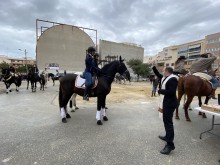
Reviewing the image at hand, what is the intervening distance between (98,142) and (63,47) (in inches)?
1741

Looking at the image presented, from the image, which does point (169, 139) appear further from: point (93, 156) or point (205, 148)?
point (93, 156)

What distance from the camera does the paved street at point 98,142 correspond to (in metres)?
2.61

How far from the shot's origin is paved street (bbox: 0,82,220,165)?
2613 millimetres

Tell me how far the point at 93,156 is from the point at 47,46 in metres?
43.7

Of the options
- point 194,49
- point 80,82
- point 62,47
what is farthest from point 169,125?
point 194,49

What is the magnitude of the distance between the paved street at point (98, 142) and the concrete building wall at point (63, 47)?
39.7m

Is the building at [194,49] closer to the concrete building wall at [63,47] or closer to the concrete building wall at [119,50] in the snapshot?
the concrete building wall at [119,50]

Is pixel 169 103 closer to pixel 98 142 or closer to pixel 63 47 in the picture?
pixel 98 142

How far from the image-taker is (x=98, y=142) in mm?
3268

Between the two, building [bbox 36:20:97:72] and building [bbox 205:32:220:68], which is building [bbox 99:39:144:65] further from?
building [bbox 205:32:220:68]

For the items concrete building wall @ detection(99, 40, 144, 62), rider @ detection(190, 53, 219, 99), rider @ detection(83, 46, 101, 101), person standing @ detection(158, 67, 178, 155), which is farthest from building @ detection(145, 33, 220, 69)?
person standing @ detection(158, 67, 178, 155)

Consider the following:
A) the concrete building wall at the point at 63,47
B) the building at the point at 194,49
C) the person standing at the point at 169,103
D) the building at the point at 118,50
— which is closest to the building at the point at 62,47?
the concrete building wall at the point at 63,47

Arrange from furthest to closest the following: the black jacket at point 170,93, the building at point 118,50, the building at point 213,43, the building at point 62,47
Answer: the building at point 118,50
the building at point 213,43
the building at point 62,47
the black jacket at point 170,93

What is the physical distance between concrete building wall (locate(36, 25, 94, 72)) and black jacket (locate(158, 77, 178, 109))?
42343 millimetres
